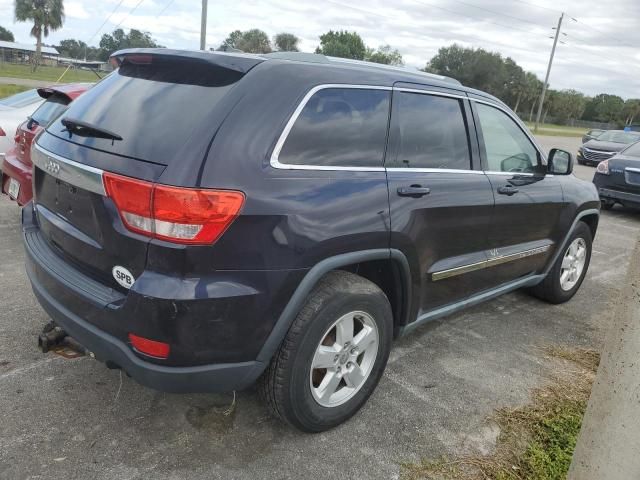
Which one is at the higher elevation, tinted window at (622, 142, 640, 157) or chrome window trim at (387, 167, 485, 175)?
tinted window at (622, 142, 640, 157)

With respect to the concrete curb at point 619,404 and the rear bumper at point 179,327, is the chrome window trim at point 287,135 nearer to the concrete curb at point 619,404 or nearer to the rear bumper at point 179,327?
the rear bumper at point 179,327

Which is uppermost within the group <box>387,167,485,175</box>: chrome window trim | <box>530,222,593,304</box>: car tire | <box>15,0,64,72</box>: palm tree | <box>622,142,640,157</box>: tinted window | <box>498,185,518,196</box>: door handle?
<box>15,0,64,72</box>: palm tree

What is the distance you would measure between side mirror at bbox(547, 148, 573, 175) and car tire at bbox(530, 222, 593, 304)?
76cm

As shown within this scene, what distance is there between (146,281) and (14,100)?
19.3 ft

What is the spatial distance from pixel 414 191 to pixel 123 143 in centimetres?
147

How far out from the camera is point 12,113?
6.36 m

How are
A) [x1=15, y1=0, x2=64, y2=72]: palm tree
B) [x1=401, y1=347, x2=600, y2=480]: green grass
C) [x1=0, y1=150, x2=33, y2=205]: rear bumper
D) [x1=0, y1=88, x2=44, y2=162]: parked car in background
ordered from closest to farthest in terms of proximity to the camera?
[x1=401, y1=347, x2=600, y2=480]: green grass
[x1=0, y1=150, x2=33, y2=205]: rear bumper
[x1=0, y1=88, x2=44, y2=162]: parked car in background
[x1=15, y1=0, x2=64, y2=72]: palm tree

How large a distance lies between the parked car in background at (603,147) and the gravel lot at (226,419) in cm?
1714

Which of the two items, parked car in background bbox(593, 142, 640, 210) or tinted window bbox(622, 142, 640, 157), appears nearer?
parked car in background bbox(593, 142, 640, 210)

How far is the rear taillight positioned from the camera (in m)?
2.14

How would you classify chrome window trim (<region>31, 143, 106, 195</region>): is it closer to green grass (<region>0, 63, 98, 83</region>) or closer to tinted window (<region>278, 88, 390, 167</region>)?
tinted window (<region>278, 88, 390, 167</region>)

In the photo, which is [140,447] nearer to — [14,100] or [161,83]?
[161,83]

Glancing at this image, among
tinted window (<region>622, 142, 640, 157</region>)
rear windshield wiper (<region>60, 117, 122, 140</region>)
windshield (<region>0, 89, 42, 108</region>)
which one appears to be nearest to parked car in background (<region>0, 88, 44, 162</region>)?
windshield (<region>0, 89, 42, 108</region>)

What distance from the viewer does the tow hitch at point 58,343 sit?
3168 mm
